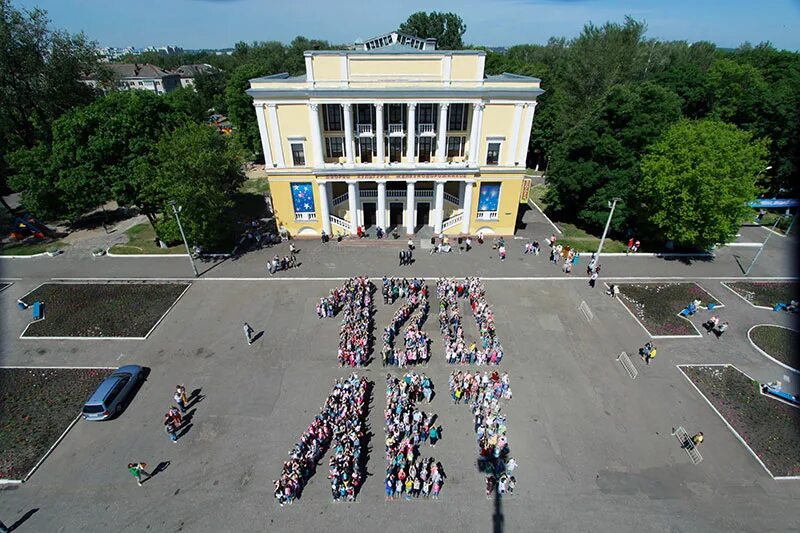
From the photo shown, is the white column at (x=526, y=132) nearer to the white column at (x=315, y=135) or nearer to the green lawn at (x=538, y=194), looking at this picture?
the green lawn at (x=538, y=194)

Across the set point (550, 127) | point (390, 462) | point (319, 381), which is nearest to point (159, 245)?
point (319, 381)

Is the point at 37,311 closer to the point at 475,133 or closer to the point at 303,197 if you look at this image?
the point at 303,197

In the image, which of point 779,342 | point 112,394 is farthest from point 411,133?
point 779,342

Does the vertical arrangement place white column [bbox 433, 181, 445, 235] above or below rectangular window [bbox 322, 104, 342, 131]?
below

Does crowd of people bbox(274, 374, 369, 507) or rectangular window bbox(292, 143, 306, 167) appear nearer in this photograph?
crowd of people bbox(274, 374, 369, 507)

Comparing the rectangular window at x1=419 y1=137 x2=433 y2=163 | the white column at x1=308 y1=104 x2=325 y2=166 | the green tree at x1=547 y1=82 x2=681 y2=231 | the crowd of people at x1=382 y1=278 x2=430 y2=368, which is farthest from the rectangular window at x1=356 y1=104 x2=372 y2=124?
the green tree at x1=547 y1=82 x2=681 y2=231

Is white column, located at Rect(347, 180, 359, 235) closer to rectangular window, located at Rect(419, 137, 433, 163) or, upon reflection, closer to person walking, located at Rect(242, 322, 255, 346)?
rectangular window, located at Rect(419, 137, 433, 163)

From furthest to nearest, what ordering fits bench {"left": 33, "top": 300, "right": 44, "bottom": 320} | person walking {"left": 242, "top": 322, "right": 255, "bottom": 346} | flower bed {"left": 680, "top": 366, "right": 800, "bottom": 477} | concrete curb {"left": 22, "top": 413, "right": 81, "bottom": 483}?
bench {"left": 33, "top": 300, "right": 44, "bottom": 320}, person walking {"left": 242, "top": 322, "right": 255, "bottom": 346}, flower bed {"left": 680, "top": 366, "right": 800, "bottom": 477}, concrete curb {"left": 22, "top": 413, "right": 81, "bottom": 483}

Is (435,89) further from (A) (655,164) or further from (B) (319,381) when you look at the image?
(B) (319,381)
